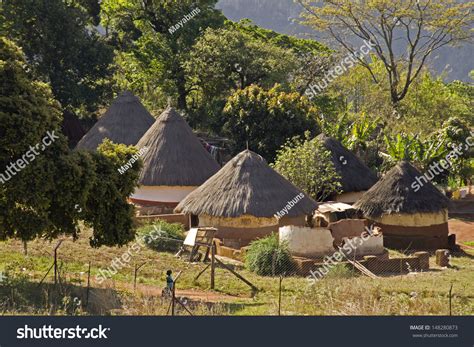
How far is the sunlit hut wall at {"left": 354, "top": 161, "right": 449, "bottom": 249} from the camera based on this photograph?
98.5 ft

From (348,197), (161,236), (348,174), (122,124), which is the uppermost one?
(122,124)

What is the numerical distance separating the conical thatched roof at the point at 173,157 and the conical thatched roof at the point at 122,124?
3055mm

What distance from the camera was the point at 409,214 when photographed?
30.0m

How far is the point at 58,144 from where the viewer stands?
17.7 m

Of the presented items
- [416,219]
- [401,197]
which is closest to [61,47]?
[401,197]

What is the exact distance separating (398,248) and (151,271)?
11726 millimetres

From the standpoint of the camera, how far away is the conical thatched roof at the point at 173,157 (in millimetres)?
33344

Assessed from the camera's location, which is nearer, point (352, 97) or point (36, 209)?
point (36, 209)

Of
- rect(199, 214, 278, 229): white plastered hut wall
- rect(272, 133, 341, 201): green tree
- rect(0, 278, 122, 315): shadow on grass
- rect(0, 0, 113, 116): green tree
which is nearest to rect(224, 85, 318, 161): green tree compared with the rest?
rect(272, 133, 341, 201): green tree

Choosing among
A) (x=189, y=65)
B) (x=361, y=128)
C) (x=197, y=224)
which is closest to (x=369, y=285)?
Result: (x=197, y=224)

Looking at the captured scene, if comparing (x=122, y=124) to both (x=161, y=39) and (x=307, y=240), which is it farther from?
(x=307, y=240)

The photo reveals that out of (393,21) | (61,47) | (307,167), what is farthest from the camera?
(393,21)

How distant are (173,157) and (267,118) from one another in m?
7.48
